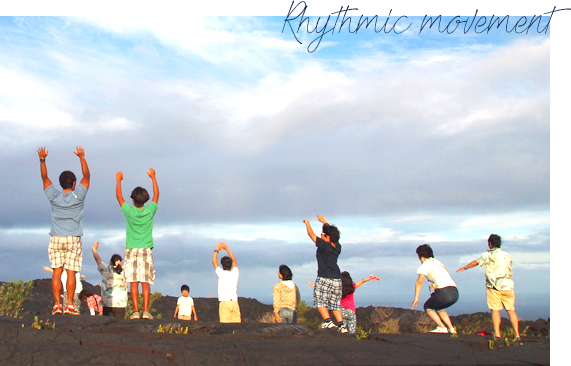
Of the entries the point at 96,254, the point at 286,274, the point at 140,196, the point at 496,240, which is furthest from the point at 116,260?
the point at 496,240

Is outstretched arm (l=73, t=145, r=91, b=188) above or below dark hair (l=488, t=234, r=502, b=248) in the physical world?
above

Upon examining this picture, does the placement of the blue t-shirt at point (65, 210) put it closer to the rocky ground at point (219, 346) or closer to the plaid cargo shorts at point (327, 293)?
the rocky ground at point (219, 346)

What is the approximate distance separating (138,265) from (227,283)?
2.04 metres

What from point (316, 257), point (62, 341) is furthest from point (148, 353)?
point (316, 257)

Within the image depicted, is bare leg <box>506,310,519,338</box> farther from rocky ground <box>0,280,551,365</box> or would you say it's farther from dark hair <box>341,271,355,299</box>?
dark hair <box>341,271,355,299</box>

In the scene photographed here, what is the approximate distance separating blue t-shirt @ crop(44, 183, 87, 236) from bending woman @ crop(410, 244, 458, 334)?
19.9 feet

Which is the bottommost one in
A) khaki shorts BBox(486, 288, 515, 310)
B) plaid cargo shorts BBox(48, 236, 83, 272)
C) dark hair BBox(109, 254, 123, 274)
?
khaki shorts BBox(486, 288, 515, 310)

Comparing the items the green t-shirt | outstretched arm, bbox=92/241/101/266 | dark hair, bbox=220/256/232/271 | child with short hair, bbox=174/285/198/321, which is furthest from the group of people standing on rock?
child with short hair, bbox=174/285/198/321

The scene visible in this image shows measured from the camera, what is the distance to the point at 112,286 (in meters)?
11.1

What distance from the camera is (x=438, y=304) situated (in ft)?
32.3

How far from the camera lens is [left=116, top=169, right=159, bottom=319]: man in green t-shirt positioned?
945 cm

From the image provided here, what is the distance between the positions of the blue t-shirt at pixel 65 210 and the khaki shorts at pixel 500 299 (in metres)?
7.63

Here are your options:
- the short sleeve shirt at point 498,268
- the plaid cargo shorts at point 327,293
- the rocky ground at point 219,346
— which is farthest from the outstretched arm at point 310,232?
the short sleeve shirt at point 498,268
